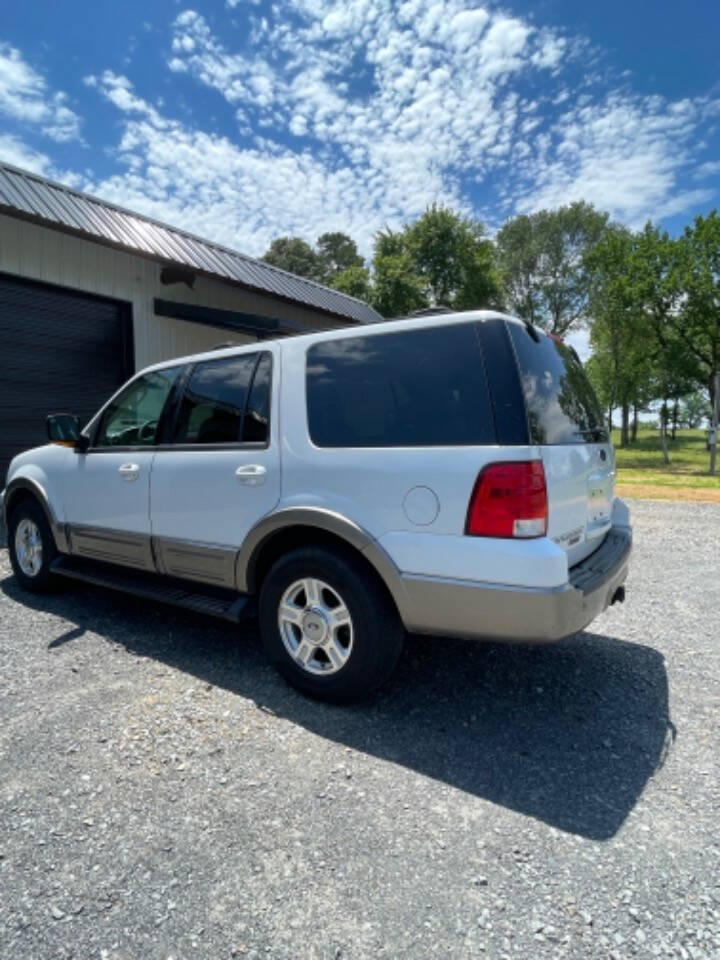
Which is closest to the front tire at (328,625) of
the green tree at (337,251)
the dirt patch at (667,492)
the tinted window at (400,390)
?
the tinted window at (400,390)

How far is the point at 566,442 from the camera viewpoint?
268cm

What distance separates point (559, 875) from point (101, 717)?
2252mm

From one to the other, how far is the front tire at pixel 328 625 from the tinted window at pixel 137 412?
156cm

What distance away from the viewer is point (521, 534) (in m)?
2.34

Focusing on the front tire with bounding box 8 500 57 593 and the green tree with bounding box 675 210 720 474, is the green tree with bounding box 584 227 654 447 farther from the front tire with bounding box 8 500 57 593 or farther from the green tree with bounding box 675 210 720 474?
the front tire with bounding box 8 500 57 593

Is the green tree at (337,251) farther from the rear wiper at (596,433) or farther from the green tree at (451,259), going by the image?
the rear wiper at (596,433)

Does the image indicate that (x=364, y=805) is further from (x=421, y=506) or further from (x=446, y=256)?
(x=446, y=256)

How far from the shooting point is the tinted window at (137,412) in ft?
12.4

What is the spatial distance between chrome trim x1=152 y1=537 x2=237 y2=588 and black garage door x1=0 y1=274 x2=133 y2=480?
234 inches

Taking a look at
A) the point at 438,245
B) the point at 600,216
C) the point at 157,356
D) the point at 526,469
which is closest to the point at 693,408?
the point at 600,216

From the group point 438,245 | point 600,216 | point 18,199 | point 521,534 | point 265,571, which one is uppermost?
point 600,216

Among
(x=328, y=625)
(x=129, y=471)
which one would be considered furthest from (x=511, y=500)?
(x=129, y=471)

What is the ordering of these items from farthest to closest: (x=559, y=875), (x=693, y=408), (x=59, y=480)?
(x=693, y=408)
(x=59, y=480)
(x=559, y=875)

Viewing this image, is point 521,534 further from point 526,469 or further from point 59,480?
point 59,480
